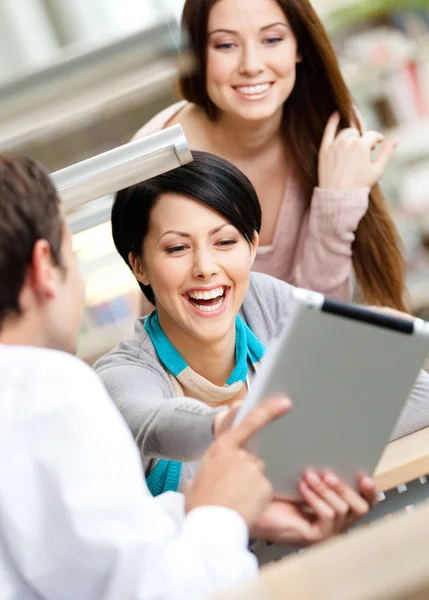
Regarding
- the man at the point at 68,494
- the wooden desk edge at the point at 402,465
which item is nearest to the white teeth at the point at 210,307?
the wooden desk edge at the point at 402,465

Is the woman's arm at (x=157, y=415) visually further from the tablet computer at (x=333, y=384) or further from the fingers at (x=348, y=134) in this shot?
the fingers at (x=348, y=134)

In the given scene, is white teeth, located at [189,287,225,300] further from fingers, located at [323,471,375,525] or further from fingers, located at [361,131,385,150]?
fingers, located at [361,131,385,150]

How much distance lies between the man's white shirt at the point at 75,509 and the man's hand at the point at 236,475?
68 mm

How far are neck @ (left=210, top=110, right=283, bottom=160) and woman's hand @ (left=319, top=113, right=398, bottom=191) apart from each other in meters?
0.09

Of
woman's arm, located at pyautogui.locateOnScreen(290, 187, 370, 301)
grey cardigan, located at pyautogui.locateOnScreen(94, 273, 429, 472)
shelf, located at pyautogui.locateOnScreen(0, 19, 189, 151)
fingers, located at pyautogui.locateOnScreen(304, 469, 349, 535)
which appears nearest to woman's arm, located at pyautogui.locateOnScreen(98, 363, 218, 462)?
grey cardigan, located at pyautogui.locateOnScreen(94, 273, 429, 472)

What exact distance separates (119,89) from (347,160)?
2.00 feet

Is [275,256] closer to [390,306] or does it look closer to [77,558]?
[390,306]

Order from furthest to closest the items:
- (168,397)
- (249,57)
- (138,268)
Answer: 1. (249,57)
2. (138,268)
3. (168,397)

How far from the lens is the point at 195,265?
1012mm

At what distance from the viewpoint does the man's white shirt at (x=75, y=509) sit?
1.91 ft

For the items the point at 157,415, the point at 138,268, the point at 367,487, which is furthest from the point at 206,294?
the point at 367,487

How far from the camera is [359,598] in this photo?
1.11ft

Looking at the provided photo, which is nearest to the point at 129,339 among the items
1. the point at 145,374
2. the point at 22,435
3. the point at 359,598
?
the point at 145,374

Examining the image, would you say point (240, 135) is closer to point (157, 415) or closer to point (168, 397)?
point (168, 397)
